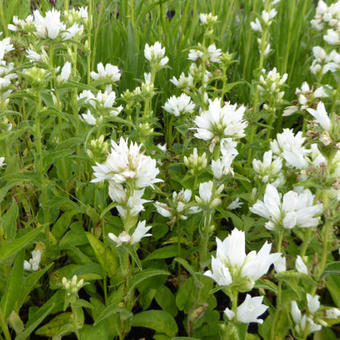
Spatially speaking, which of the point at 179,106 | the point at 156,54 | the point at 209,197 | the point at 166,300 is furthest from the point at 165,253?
the point at 156,54

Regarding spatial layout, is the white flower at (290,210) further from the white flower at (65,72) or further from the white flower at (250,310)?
the white flower at (65,72)

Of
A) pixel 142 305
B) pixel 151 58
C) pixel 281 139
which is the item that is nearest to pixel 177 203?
pixel 142 305

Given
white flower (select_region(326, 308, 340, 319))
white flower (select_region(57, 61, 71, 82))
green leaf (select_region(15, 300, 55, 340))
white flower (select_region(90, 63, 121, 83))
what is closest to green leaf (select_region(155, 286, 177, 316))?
green leaf (select_region(15, 300, 55, 340))

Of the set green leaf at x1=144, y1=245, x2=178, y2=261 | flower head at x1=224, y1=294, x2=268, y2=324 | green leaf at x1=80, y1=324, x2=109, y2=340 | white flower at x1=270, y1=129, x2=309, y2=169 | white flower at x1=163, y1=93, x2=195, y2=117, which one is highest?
white flower at x1=163, y1=93, x2=195, y2=117

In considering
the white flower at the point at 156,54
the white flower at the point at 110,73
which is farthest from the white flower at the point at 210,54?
the white flower at the point at 110,73

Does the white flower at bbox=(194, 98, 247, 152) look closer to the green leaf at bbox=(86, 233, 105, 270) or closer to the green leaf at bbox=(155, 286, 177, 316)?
the green leaf at bbox=(86, 233, 105, 270)
